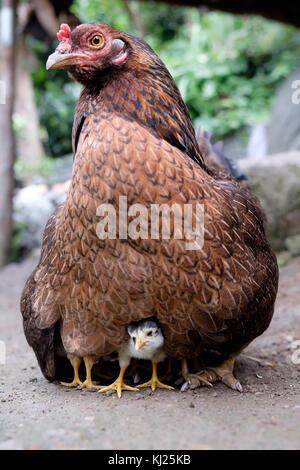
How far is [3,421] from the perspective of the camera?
2.11 metres

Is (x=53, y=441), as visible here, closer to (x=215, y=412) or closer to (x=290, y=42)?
(x=215, y=412)

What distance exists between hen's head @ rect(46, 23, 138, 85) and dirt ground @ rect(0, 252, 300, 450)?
1.56 metres

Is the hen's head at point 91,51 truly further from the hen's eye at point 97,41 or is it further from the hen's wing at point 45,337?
the hen's wing at point 45,337

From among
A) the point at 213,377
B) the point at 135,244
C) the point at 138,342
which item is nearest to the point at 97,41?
the point at 135,244

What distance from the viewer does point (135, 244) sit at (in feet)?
7.63

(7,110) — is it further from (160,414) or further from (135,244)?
(160,414)

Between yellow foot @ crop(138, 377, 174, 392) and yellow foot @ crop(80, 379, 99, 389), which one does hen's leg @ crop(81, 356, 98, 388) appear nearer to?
yellow foot @ crop(80, 379, 99, 389)

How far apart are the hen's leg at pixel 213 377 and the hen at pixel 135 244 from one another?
1cm

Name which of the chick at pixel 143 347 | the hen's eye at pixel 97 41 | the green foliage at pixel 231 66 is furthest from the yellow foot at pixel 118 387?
the green foliage at pixel 231 66

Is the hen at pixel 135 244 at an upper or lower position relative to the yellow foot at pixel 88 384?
upper

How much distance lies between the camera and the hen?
7.59 feet

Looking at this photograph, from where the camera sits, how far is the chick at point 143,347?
2.38 metres
